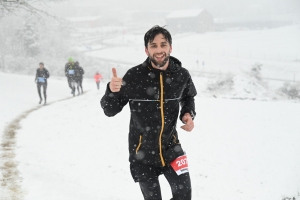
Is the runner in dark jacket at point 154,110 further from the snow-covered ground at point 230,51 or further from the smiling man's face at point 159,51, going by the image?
the snow-covered ground at point 230,51

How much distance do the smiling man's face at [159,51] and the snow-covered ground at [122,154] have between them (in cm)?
317

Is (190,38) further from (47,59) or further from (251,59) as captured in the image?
(47,59)

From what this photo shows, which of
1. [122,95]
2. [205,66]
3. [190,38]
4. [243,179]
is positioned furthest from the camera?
[190,38]

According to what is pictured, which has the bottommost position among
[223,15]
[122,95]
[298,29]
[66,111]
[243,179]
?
[243,179]

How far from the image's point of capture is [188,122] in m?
3.20

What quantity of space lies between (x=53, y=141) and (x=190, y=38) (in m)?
62.4

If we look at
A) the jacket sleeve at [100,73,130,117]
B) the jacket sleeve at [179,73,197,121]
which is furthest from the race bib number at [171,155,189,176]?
the jacket sleeve at [100,73,130,117]

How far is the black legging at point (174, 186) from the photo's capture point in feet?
10.0

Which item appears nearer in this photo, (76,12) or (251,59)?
(251,59)

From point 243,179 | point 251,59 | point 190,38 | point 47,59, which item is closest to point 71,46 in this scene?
point 47,59

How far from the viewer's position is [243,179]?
8.12 m

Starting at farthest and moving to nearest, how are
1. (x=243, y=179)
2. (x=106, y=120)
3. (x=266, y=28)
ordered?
(x=266, y=28) < (x=106, y=120) < (x=243, y=179)

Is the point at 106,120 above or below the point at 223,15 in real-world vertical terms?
below

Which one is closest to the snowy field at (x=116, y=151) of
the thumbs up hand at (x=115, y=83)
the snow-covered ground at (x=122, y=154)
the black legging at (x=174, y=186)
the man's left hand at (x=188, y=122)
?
the snow-covered ground at (x=122, y=154)
